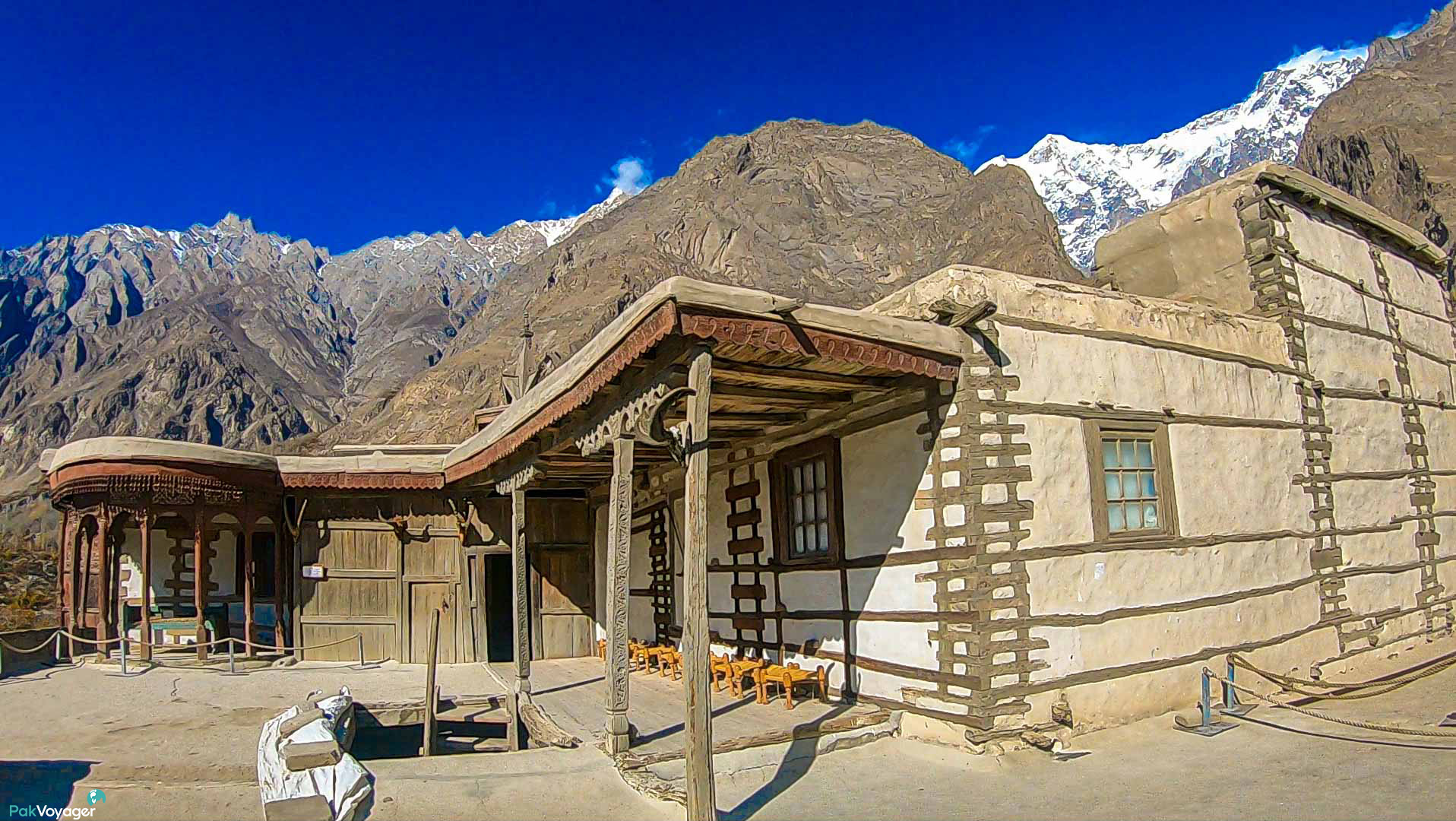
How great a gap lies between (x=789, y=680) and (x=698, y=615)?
335 cm

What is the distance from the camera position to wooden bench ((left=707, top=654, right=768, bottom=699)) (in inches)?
389

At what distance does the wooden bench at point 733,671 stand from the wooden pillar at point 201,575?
8.74 meters

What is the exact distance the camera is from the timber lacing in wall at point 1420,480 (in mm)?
12039

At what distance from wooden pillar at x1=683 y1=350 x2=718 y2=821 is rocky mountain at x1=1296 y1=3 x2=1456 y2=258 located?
5972 centimetres

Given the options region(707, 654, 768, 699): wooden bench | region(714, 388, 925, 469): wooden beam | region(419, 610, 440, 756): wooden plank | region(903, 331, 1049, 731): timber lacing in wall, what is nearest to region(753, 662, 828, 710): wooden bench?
region(707, 654, 768, 699): wooden bench

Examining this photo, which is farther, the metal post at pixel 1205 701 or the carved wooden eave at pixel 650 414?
the metal post at pixel 1205 701

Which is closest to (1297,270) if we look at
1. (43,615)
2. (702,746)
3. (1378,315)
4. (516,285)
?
(1378,315)

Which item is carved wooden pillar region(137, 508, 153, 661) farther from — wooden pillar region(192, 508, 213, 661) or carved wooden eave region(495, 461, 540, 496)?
carved wooden eave region(495, 461, 540, 496)

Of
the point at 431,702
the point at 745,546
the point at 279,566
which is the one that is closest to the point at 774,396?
the point at 745,546

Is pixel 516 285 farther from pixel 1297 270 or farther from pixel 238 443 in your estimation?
pixel 1297 270

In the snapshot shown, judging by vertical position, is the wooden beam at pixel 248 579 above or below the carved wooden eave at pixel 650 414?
below

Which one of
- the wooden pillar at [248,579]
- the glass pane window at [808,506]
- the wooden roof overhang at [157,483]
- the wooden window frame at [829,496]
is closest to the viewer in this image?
the wooden window frame at [829,496]

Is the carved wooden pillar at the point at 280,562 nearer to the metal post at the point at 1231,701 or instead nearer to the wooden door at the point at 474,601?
the wooden door at the point at 474,601

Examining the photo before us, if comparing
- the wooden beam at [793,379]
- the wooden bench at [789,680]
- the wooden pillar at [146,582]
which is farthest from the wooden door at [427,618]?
the wooden beam at [793,379]
